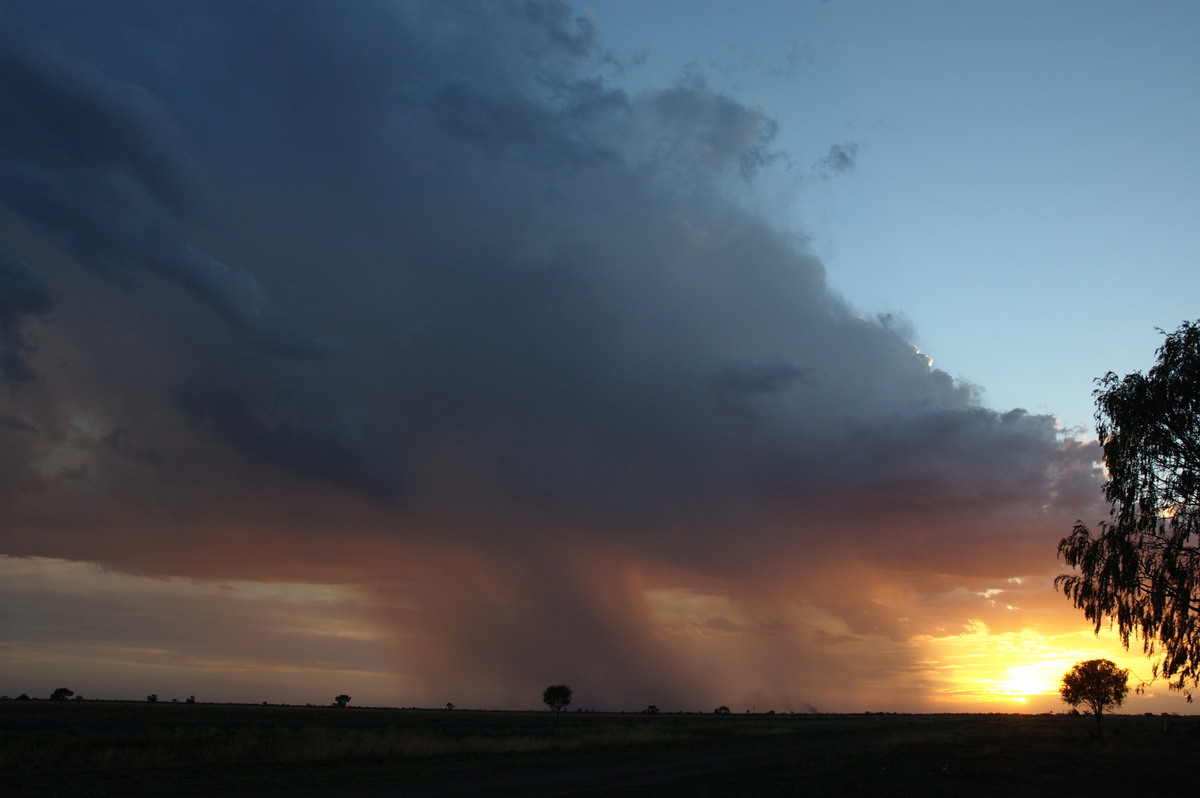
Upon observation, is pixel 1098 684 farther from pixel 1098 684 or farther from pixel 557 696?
pixel 557 696

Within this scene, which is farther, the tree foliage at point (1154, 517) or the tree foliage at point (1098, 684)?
the tree foliage at point (1098, 684)

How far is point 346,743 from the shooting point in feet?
151

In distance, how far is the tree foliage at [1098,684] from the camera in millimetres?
83938

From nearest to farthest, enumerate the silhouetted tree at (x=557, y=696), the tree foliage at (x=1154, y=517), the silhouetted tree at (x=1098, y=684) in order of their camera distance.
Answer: the tree foliage at (x=1154, y=517), the silhouetted tree at (x=1098, y=684), the silhouetted tree at (x=557, y=696)

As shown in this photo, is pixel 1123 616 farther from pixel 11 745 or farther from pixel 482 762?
pixel 11 745

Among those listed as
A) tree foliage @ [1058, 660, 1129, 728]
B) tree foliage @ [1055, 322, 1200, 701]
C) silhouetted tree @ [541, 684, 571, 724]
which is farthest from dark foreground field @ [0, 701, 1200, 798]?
silhouetted tree @ [541, 684, 571, 724]

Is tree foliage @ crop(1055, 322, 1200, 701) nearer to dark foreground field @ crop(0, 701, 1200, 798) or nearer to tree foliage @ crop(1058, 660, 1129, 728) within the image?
dark foreground field @ crop(0, 701, 1200, 798)

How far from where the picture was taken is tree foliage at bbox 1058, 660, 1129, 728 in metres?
83.9

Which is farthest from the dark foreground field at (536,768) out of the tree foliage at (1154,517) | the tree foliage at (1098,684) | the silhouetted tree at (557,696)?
the silhouetted tree at (557,696)

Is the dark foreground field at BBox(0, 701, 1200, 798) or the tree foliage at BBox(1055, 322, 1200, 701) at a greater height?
the tree foliage at BBox(1055, 322, 1200, 701)

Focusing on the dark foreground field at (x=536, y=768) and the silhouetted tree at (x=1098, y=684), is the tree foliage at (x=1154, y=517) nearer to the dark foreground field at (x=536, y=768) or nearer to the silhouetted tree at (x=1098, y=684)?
the dark foreground field at (x=536, y=768)

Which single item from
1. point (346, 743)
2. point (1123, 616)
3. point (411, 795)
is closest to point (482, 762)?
point (346, 743)

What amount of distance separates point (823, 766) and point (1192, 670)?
1986 cm

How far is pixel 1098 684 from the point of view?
84.2 metres
